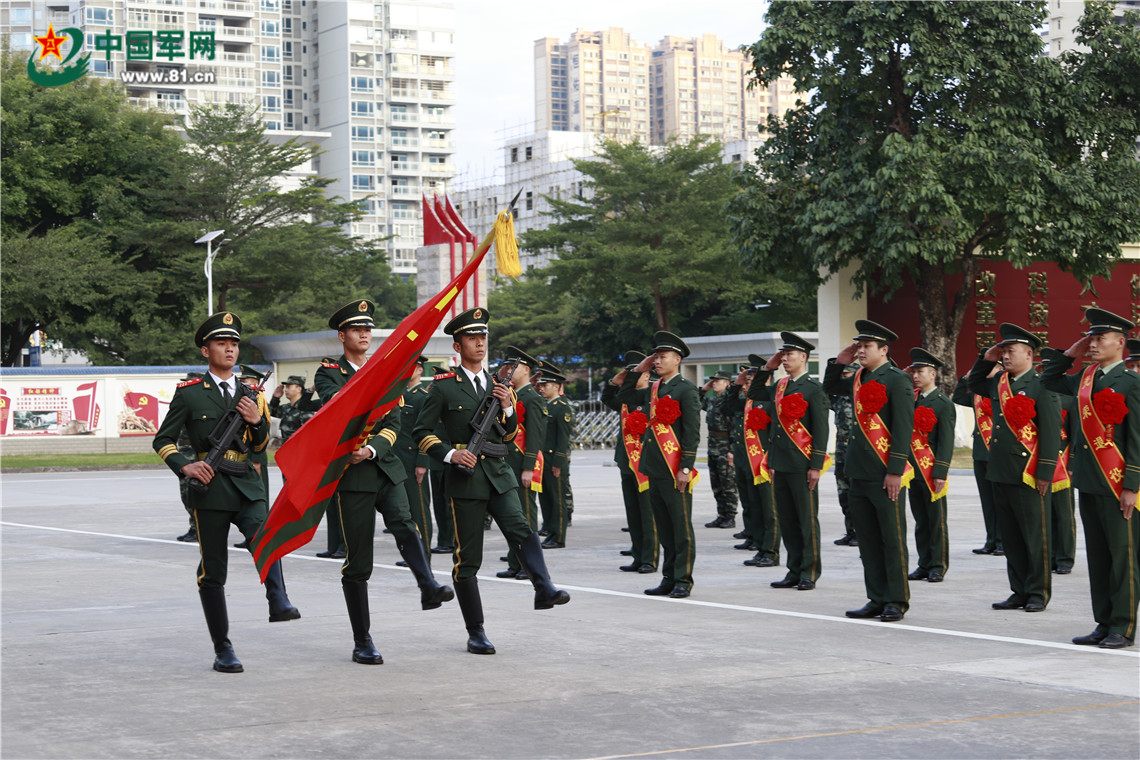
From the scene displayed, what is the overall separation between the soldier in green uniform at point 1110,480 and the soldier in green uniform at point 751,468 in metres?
3.22

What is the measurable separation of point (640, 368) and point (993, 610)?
341 centimetres

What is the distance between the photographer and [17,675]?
6824mm

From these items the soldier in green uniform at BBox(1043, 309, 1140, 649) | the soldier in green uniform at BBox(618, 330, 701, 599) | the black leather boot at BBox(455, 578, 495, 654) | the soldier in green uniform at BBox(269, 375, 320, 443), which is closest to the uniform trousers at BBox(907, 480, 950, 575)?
the soldier in green uniform at BBox(618, 330, 701, 599)

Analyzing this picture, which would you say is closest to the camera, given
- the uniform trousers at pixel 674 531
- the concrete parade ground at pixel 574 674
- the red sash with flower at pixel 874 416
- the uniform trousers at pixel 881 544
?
the concrete parade ground at pixel 574 674

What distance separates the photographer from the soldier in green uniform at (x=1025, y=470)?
918 cm

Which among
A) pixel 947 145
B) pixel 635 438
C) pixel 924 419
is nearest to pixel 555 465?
pixel 635 438

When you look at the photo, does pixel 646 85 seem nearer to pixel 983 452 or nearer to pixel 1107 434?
pixel 983 452

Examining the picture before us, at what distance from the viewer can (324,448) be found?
705 cm

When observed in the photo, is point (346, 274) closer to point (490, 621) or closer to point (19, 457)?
point (19, 457)

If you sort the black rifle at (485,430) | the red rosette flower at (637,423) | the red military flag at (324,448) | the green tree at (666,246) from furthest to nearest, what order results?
1. the green tree at (666,246)
2. the red rosette flower at (637,423)
3. the black rifle at (485,430)
4. the red military flag at (324,448)

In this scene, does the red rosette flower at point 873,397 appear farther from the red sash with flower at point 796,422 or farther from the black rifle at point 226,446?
the black rifle at point 226,446

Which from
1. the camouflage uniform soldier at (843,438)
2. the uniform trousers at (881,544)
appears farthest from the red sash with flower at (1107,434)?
the camouflage uniform soldier at (843,438)

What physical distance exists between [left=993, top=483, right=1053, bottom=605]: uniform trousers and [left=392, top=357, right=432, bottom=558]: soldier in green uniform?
4.59m
